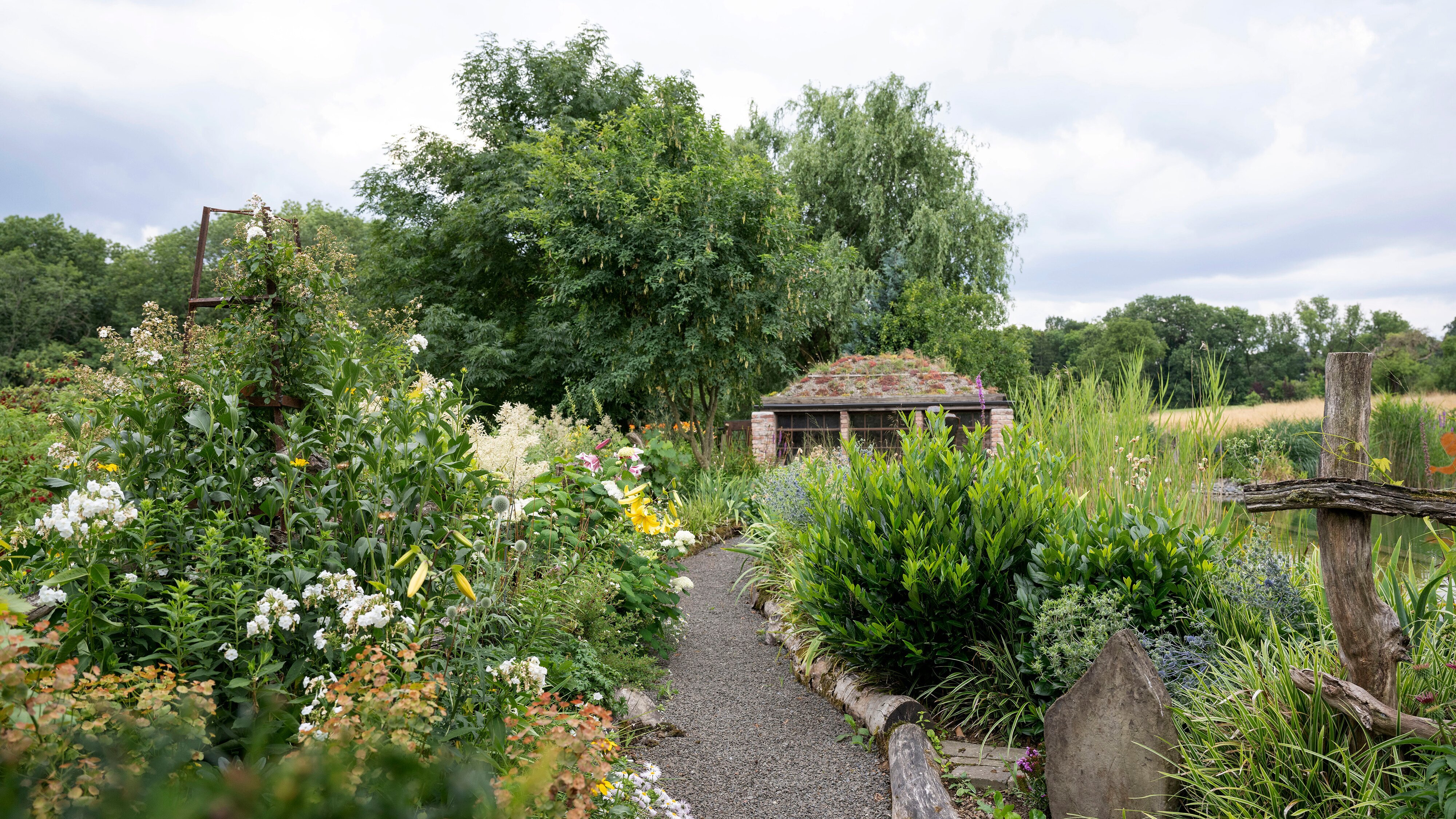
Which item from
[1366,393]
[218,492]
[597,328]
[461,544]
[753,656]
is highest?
[597,328]

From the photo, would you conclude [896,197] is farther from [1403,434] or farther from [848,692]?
[848,692]

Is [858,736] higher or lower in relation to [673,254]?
lower

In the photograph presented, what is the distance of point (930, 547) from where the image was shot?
12.1 ft

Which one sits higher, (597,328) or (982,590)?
(597,328)

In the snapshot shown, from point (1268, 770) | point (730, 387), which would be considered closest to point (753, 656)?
point (1268, 770)

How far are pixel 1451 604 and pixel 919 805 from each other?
214 centimetres

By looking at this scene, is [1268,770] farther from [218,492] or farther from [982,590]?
[218,492]

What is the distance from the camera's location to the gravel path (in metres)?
3.20

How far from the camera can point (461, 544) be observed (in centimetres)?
263

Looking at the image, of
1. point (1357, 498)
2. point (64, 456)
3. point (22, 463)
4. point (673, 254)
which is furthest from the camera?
point (673, 254)

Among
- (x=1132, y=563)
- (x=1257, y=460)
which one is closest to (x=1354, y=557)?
(x=1132, y=563)

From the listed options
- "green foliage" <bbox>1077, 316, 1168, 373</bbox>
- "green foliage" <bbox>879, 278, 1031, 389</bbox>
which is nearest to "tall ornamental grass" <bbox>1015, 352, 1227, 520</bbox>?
"green foliage" <bbox>879, 278, 1031, 389</bbox>

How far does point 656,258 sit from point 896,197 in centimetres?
998

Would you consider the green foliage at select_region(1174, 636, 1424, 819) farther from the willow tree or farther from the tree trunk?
the willow tree
